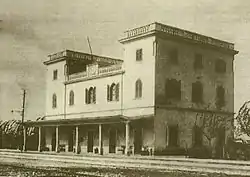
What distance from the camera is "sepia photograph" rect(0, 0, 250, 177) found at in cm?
732

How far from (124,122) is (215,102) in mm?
2627

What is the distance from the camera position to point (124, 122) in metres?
13.2

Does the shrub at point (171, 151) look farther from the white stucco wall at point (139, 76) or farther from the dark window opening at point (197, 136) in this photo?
the white stucco wall at point (139, 76)

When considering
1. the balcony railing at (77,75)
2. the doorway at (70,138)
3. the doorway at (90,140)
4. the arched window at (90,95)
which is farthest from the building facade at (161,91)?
the balcony railing at (77,75)

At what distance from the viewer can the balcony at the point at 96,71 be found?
15.1 meters

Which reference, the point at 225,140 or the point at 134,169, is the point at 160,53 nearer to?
the point at 225,140

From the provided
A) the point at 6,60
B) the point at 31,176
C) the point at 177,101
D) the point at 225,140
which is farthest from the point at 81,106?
the point at 31,176

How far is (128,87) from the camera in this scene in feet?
46.3

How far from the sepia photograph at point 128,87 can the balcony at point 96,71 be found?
0.05 meters

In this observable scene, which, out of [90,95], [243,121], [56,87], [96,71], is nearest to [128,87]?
[96,71]

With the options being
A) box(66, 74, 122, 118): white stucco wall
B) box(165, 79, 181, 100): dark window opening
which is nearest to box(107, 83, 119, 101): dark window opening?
box(66, 74, 122, 118): white stucco wall

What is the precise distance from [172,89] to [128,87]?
1.44 metres

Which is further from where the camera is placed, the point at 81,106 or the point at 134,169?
the point at 81,106

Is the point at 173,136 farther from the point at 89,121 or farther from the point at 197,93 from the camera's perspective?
the point at 89,121
